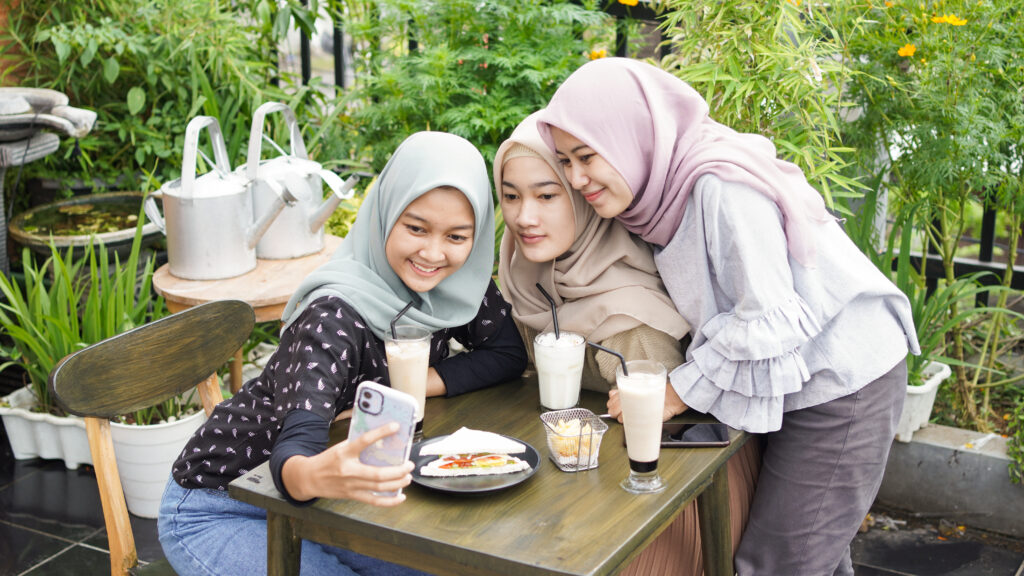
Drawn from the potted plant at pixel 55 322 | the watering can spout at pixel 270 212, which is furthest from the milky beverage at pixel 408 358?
the potted plant at pixel 55 322

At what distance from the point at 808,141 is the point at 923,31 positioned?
46 centimetres

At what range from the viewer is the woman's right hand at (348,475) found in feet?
4.40

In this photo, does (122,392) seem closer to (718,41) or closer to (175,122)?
(718,41)

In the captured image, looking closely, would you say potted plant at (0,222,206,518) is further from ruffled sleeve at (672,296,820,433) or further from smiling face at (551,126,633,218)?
ruffled sleeve at (672,296,820,433)

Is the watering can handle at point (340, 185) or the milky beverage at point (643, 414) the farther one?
the watering can handle at point (340, 185)

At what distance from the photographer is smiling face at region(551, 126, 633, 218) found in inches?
74.0

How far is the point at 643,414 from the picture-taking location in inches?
61.5

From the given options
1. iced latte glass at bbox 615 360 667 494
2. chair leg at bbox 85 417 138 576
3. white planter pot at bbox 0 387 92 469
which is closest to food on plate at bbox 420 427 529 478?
iced latte glass at bbox 615 360 667 494

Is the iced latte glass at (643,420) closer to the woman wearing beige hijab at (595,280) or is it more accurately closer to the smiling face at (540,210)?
the woman wearing beige hijab at (595,280)

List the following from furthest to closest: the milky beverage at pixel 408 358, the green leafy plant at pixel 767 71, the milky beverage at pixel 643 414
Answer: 1. the green leafy plant at pixel 767 71
2. the milky beverage at pixel 408 358
3. the milky beverage at pixel 643 414

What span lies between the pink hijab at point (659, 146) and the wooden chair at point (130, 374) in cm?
84

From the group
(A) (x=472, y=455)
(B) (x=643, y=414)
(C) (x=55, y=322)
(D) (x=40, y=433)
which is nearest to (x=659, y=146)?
(B) (x=643, y=414)

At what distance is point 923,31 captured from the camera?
9.44 ft

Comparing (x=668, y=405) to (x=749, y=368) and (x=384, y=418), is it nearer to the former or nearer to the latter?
(x=749, y=368)
